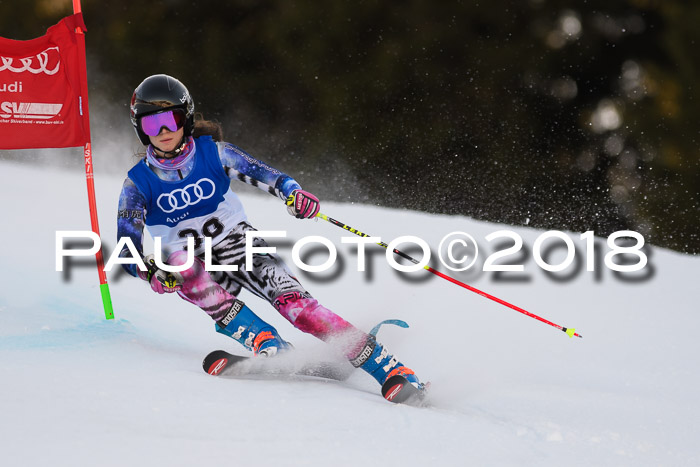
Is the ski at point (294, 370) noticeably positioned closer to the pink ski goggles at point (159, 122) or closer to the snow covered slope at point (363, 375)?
the snow covered slope at point (363, 375)

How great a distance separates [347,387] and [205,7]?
1309 cm

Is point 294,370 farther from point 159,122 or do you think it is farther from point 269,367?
point 159,122

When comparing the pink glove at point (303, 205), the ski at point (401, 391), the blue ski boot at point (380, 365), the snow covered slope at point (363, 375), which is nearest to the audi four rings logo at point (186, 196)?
the pink glove at point (303, 205)

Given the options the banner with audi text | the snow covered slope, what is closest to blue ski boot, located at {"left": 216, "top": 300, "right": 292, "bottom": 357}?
the snow covered slope

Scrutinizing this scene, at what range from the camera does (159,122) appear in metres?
3.12

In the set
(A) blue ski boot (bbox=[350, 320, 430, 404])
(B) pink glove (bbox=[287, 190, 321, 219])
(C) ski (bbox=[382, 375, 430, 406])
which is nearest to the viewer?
(C) ski (bbox=[382, 375, 430, 406])

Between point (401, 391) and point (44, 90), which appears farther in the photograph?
point (44, 90)

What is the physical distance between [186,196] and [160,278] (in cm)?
42

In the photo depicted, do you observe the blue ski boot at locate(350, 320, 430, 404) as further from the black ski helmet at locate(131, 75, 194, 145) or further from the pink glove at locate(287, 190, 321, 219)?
the black ski helmet at locate(131, 75, 194, 145)

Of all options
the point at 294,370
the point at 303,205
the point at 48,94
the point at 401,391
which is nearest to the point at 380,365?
the point at 401,391

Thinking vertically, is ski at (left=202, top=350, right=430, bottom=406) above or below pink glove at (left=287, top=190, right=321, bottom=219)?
below

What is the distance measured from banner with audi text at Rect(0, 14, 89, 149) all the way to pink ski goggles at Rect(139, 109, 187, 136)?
90 cm

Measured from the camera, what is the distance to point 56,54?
12.5 feet

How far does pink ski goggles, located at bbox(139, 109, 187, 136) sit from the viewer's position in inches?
123
